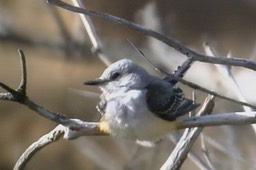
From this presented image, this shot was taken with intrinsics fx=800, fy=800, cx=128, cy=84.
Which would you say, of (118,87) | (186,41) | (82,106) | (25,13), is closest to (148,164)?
(82,106)

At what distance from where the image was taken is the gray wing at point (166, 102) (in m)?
1.05

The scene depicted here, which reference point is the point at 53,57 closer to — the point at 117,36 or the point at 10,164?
A: the point at 117,36

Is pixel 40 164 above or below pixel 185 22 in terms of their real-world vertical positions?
below

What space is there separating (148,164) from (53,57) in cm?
78

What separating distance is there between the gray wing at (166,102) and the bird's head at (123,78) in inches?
1.2

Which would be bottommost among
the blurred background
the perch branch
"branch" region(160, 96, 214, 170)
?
the blurred background

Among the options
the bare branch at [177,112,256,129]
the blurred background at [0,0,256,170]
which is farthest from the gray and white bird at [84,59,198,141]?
the blurred background at [0,0,256,170]

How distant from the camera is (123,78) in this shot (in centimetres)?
115

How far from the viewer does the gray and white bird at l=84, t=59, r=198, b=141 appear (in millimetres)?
972

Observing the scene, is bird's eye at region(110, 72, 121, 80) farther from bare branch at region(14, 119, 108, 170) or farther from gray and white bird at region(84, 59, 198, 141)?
bare branch at region(14, 119, 108, 170)

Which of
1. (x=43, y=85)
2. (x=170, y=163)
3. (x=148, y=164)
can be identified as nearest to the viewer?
(x=170, y=163)

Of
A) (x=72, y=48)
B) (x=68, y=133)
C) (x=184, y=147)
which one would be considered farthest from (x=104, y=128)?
(x=72, y=48)

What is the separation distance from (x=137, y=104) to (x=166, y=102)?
53 mm

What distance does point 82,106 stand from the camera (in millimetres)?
2818
